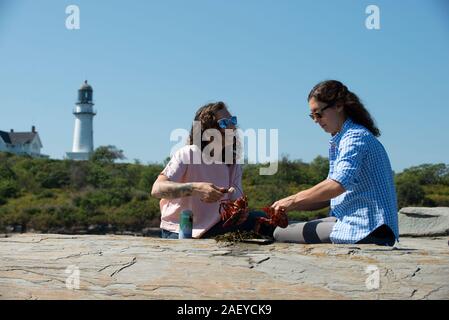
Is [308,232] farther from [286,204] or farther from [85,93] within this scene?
[85,93]

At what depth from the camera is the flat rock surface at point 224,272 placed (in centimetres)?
302

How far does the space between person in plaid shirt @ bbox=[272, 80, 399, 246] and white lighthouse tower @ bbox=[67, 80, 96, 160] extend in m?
56.2

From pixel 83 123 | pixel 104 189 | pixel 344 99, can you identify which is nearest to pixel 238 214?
pixel 344 99

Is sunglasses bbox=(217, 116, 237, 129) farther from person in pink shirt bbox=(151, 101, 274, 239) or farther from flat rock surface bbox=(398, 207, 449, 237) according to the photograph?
flat rock surface bbox=(398, 207, 449, 237)

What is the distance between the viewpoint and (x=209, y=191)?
163 inches

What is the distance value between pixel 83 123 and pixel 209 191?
187 ft

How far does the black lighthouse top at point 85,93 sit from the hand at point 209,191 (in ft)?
186

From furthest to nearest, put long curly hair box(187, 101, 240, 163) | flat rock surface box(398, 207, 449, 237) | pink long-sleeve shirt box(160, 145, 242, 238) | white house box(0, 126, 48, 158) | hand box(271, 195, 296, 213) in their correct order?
1. white house box(0, 126, 48, 158)
2. flat rock surface box(398, 207, 449, 237)
3. long curly hair box(187, 101, 240, 163)
4. pink long-sleeve shirt box(160, 145, 242, 238)
5. hand box(271, 195, 296, 213)

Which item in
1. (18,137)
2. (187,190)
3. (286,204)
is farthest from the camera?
(18,137)

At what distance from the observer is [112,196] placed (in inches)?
1303

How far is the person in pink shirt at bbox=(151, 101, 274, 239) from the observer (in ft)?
14.7

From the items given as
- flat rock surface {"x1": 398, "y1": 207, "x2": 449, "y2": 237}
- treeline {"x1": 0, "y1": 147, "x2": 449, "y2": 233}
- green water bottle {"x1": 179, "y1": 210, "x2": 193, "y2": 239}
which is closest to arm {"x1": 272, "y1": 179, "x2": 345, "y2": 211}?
green water bottle {"x1": 179, "y1": 210, "x2": 193, "y2": 239}
